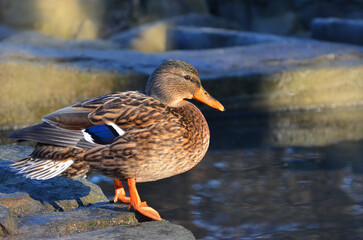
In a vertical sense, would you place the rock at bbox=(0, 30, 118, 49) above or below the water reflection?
above

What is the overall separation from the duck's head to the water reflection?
693 millimetres

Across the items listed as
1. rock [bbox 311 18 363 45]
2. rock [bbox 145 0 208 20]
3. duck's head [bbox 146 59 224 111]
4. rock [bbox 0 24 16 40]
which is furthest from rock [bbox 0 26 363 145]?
rock [bbox 145 0 208 20]

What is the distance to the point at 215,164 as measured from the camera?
170 inches

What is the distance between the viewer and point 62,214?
246 centimetres

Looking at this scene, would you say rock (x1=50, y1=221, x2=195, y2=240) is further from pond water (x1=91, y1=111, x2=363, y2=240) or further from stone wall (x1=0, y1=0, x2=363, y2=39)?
stone wall (x1=0, y1=0, x2=363, y2=39)

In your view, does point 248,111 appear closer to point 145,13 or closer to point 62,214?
point 62,214

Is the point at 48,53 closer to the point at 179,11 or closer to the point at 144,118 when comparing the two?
the point at 144,118

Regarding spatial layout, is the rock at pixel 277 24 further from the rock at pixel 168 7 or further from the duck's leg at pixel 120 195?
the duck's leg at pixel 120 195

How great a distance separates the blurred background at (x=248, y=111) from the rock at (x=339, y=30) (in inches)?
0.6

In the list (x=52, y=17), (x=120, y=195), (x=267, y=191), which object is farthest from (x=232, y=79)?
(x=52, y=17)

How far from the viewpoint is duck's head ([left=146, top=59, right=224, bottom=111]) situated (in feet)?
9.02

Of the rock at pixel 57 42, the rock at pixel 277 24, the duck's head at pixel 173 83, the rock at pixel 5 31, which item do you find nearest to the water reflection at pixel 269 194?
the duck's head at pixel 173 83

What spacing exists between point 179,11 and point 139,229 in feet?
34.2

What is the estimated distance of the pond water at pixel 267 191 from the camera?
299cm
